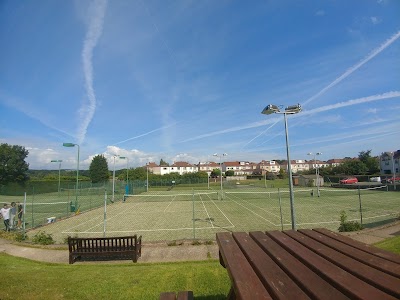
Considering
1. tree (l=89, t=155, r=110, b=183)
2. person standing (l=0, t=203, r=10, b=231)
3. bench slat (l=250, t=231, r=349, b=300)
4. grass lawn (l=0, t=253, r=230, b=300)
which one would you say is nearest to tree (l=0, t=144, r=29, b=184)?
tree (l=89, t=155, r=110, b=183)

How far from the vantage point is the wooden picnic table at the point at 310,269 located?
1.84 m

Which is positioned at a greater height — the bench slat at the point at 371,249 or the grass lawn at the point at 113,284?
the bench slat at the point at 371,249

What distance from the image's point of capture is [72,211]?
79.8 ft

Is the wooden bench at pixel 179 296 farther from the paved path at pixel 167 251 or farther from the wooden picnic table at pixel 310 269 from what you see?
the paved path at pixel 167 251

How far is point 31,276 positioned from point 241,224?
1203cm

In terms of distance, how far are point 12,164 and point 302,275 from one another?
101 metres

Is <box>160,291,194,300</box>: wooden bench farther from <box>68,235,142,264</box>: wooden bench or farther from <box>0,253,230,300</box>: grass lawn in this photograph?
Result: <box>68,235,142,264</box>: wooden bench

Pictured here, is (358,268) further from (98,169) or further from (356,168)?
(98,169)

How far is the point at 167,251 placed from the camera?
9461 millimetres

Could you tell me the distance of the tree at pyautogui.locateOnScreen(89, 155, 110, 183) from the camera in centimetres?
11256

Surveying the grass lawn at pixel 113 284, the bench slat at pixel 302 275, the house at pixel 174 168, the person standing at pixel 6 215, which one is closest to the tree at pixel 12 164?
the house at pixel 174 168

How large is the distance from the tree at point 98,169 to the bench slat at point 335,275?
11696 centimetres

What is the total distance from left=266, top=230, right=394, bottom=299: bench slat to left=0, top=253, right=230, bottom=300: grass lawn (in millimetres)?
2496

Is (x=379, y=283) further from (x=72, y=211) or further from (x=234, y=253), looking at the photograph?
(x=72, y=211)
